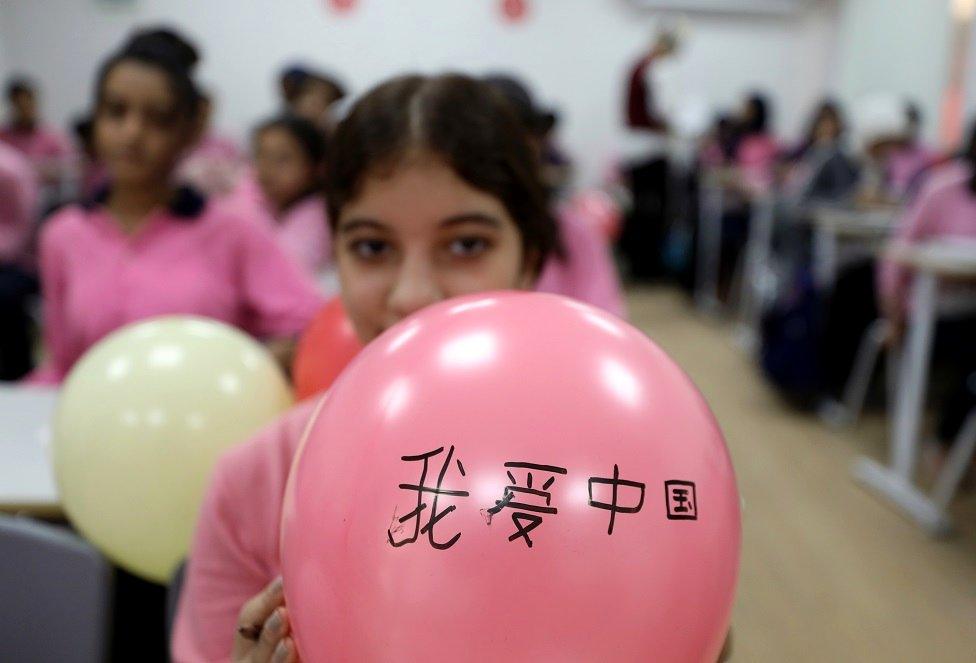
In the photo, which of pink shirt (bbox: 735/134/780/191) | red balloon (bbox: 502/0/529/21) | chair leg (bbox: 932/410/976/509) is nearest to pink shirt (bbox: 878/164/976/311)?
chair leg (bbox: 932/410/976/509)

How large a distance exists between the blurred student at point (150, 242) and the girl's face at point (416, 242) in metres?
0.91

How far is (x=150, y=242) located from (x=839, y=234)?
290cm

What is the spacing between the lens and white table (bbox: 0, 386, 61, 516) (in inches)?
42.7

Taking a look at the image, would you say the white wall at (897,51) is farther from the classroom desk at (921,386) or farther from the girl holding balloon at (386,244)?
the girl holding balloon at (386,244)

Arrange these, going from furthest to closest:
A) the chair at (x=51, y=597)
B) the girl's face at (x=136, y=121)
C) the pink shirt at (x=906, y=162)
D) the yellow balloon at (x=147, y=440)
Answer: the pink shirt at (x=906, y=162), the girl's face at (x=136, y=121), the yellow balloon at (x=147, y=440), the chair at (x=51, y=597)

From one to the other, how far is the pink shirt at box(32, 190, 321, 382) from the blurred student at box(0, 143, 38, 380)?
128cm

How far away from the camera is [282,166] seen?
9.13ft

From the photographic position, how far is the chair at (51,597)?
0.84 metres

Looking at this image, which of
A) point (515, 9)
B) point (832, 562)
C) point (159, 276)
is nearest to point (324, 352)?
point (159, 276)

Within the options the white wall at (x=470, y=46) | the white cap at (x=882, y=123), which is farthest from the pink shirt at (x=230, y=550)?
the white cap at (x=882, y=123)

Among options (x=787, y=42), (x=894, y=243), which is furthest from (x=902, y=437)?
(x=787, y=42)

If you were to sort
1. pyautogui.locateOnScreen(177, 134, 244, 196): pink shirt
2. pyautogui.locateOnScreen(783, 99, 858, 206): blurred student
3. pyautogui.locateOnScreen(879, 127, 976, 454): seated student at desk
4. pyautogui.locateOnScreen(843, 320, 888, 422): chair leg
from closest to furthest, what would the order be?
pyautogui.locateOnScreen(879, 127, 976, 454): seated student at desk < pyautogui.locateOnScreen(843, 320, 888, 422): chair leg < pyautogui.locateOnScreen(177, 134, 244, 196): pink shirt < pyautogui.locateOnScreen(783, 99, 858, 206): blurred student

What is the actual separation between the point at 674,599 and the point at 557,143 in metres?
6.63

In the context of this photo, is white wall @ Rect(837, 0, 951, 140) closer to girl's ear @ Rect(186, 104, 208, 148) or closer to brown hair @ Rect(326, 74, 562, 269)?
girl's ear @ Rect(186, 104, 208, 148)
